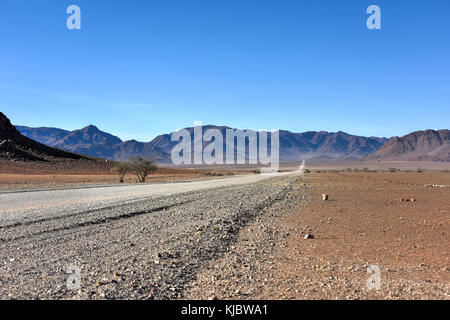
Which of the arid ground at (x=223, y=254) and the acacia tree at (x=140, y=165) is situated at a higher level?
the acacia tree at (x=140, y=165)

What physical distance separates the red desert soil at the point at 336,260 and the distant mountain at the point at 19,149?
2904 inches

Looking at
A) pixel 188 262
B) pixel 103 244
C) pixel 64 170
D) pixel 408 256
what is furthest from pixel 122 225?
pixel 64 170

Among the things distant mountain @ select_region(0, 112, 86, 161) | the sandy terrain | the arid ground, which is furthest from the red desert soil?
distant mountain @ select_region(0, 112, 86, 161)

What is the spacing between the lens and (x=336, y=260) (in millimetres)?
7961

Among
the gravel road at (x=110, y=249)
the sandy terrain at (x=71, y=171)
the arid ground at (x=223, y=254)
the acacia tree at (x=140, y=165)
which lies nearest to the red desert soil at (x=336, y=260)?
the arid ground at (x=223, y=254)

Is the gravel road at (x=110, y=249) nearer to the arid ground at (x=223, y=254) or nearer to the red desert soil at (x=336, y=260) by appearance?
the arid ground at (x=223, y=254)

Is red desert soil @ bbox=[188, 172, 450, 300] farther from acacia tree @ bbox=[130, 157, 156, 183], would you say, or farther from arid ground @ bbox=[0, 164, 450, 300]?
acacia tree @ bbox=[130, 157, 156, 183]

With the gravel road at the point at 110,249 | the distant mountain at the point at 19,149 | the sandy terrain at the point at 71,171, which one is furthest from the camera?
the distant mountain at the point at 19,149

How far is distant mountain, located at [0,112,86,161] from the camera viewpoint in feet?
245

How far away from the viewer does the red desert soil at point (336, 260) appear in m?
5.87

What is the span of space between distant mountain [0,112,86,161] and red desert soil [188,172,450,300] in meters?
73.8
